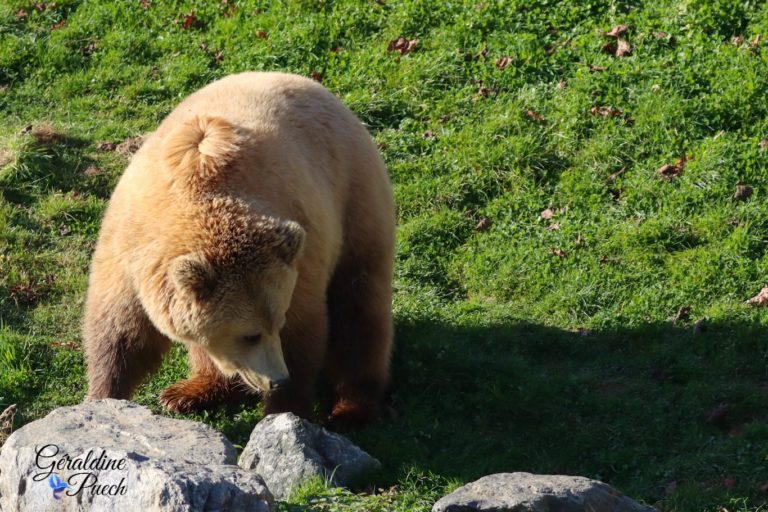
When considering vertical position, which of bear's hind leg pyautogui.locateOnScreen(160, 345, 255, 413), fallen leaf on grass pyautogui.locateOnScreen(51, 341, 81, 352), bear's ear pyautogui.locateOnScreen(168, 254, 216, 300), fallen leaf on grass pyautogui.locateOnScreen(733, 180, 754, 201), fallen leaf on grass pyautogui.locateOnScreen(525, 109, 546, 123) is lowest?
fallen leaf on grass pyautogui.locateOnScreen(51, 341, 81, 352)

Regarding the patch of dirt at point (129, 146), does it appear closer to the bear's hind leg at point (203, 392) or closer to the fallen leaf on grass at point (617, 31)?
the bear's hind leg at point (203, 392)

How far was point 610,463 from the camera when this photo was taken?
689 centimetres

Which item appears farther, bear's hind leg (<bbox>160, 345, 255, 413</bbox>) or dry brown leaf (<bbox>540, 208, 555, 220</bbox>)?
dry brown leaf (<bbox>540, 208, 555, 220</bbox>)

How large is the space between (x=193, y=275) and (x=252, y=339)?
63 cm

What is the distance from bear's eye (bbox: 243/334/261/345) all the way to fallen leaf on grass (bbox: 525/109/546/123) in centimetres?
529

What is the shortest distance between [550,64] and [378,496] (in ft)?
21.0

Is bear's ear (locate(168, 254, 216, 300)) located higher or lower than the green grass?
higher

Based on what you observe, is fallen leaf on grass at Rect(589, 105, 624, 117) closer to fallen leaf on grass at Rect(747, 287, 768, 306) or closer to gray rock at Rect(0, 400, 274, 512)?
fallen leaf on grass at Rect(747, 287, 768, 306)

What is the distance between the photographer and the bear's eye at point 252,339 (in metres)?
5.98

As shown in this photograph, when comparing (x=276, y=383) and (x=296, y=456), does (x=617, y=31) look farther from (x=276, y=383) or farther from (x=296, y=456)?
(x=296, y=456)

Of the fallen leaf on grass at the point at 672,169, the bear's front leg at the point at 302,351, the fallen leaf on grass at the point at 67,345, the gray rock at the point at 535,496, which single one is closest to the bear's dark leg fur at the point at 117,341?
the bear's front leg at the point at 302,351

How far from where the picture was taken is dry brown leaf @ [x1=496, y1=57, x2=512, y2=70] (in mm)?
11023

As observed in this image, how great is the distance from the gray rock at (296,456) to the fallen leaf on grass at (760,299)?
3632 mm

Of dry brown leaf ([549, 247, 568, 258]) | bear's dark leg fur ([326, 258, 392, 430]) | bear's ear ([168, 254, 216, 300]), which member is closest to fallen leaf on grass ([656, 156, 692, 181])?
dry brown leaf ([549, 247, 568, 258])
